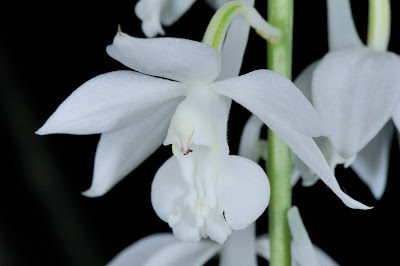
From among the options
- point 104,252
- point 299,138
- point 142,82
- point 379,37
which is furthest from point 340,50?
point 104,252

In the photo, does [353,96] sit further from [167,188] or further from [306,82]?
[167,188]

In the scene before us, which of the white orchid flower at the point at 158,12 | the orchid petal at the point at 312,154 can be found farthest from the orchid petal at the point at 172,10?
the orchid petal at the point at 312,154

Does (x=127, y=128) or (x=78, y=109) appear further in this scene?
(x=127, y=128)

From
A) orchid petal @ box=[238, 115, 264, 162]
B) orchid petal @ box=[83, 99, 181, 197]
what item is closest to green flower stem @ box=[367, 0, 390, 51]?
orchid petal @ box=[238, 115, 264, 162]

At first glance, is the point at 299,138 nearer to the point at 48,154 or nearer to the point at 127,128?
the point at 127,128

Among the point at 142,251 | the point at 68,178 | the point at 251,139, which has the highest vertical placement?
the point at 251,139

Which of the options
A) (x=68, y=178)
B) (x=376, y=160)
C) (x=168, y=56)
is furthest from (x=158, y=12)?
(x=68, y=178)
